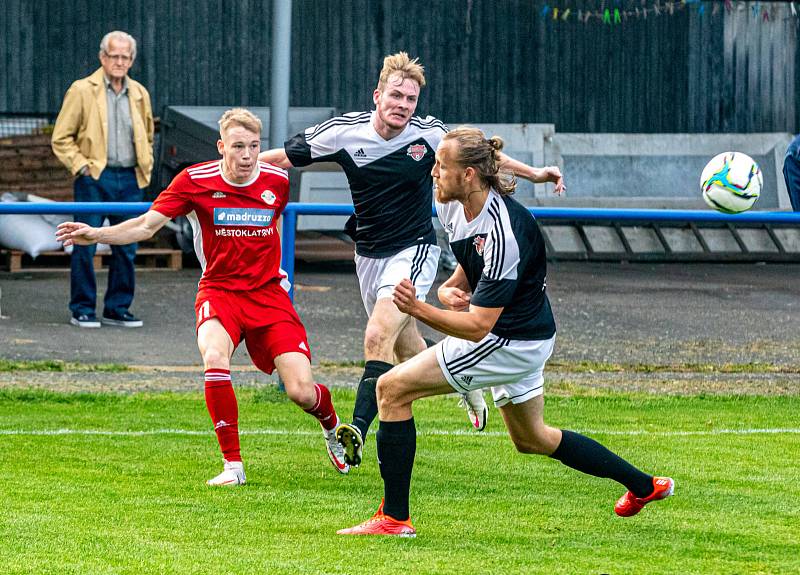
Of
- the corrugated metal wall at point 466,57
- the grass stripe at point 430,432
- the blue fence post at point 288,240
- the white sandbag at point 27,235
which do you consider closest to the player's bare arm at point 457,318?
the grass stripe at point 430,432

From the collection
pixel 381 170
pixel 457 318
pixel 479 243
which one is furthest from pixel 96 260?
pixel 457 318

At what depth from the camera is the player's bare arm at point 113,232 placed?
738 centimetres

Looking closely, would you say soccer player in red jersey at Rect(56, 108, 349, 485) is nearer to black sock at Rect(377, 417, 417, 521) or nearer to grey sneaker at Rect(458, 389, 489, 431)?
grey sneaker at Rect(458, 389, 489, 431)

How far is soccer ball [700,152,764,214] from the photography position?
9148 mm

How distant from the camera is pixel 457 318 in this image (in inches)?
237

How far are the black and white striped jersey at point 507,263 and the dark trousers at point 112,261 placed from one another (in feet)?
21.9

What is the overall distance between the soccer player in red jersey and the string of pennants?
14882 millimetres

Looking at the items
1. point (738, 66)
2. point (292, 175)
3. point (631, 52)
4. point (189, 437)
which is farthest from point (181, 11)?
point (189, 437)

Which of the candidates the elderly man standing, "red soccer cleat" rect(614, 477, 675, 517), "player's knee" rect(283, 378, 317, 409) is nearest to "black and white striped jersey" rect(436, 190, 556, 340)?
"red soccer cleat" rect(614, 477, 675, 517)

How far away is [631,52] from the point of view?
74.8 ft

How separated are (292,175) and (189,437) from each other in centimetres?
871

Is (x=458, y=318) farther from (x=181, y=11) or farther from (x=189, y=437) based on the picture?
(x=181, y=11)

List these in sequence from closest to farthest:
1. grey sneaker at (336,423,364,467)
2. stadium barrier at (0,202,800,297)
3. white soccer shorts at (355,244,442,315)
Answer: grey sneaker at (336,423,364,467) < white soccer shorts at (355,244,442,315) < stadium barrier at (0,202,800,297)

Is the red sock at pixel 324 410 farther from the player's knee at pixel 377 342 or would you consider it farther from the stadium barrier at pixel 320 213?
the stadium barrier at pixel 320 213
